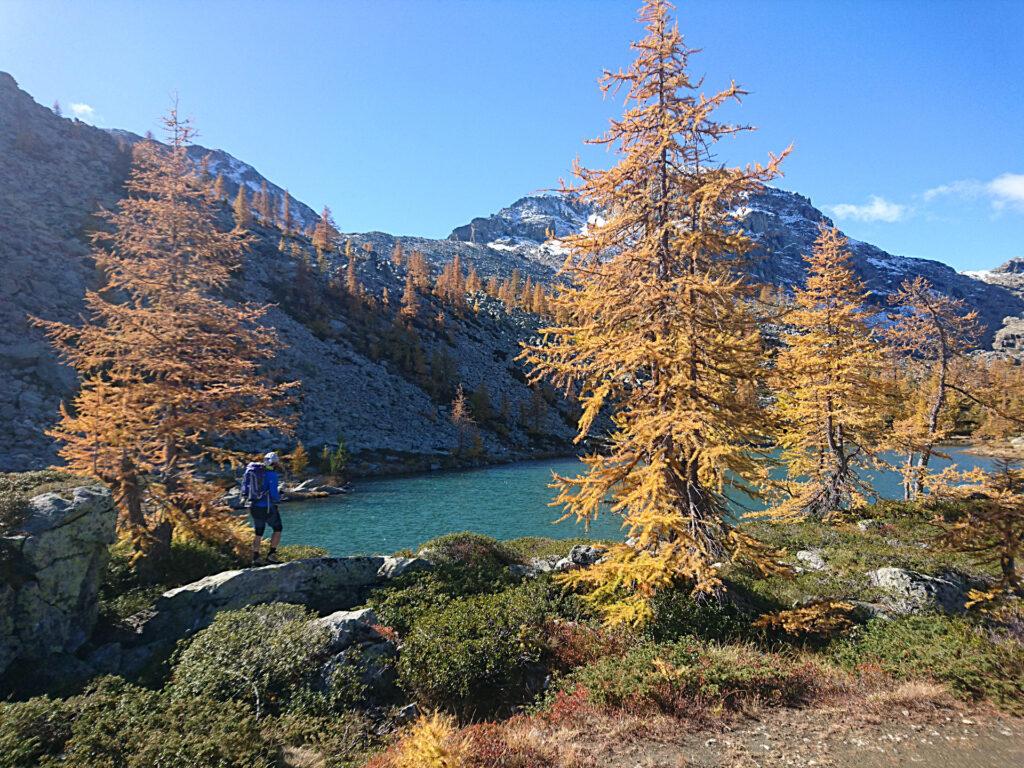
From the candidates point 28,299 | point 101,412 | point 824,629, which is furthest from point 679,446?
point 28,299

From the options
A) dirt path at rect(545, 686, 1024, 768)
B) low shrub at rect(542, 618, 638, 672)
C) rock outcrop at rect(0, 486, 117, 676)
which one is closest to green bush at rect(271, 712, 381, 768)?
dirt path at rect(545, 686, 1024, 768)

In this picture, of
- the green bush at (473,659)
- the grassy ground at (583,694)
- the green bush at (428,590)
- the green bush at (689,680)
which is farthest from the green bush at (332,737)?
the green bush at (689,680)

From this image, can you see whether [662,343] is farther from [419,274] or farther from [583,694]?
[419,274]

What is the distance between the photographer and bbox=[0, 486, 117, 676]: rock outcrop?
8.38 metres

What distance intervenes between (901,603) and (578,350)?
1019 centimetres

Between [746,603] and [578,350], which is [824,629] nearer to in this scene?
[746,603]

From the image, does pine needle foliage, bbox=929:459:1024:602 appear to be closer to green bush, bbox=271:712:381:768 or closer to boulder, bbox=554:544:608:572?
green bush, bbox=271:712:381:768

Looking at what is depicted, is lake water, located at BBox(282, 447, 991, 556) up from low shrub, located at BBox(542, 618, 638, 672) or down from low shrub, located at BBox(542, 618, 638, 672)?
down

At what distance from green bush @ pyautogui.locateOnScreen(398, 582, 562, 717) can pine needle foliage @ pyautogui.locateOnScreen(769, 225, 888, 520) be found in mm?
16598

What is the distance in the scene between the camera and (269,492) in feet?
41.8

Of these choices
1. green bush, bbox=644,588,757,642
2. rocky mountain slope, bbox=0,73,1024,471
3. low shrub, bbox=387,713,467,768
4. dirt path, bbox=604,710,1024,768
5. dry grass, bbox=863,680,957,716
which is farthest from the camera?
rocky mountain slope, bbox=0,73,1024,471

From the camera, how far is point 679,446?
10.6 metres

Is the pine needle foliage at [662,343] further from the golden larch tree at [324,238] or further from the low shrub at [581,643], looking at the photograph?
the golden larch tree at [324,238]

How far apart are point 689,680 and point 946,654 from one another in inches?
186
